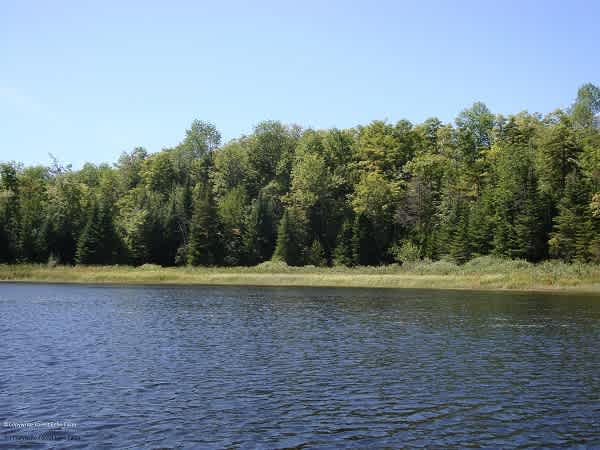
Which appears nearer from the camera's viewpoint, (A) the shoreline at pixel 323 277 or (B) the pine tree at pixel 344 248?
(A) the shoreline at pixel 323 277

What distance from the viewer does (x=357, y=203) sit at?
4328 inches

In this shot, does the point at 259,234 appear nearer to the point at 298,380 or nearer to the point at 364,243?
the point at 364,243

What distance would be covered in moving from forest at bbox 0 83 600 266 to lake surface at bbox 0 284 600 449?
52.3 m

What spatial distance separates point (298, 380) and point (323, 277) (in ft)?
197

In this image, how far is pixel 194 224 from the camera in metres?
107

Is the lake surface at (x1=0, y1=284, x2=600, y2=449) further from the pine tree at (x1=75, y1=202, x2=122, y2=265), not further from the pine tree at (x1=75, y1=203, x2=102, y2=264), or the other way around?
the pine tree at (x1=75, y1=202, x2=122, y2=265)

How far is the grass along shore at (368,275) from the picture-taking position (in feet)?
229

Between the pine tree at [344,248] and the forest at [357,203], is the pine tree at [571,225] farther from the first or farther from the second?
the pine tree at [344,248]

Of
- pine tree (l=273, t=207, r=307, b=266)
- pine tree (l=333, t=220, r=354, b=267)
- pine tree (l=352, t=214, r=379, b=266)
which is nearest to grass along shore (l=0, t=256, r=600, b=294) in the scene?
pine tree (l=273, t=207, r=307, b=266)

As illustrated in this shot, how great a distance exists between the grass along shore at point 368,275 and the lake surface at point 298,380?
2768cm

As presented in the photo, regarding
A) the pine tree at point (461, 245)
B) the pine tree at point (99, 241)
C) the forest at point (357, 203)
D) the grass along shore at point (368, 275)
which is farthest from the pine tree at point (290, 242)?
the pine tree at point (99, 241)

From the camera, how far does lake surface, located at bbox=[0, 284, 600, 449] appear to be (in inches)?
637

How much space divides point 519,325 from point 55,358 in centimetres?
2769

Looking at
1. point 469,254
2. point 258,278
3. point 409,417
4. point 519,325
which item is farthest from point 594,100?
point 409,417
